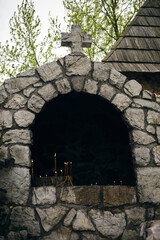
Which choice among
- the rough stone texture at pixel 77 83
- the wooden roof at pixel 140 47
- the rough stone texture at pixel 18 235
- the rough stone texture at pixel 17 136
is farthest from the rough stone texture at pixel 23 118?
the wooden roof at pixel 140 47

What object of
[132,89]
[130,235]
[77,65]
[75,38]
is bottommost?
[130,235]

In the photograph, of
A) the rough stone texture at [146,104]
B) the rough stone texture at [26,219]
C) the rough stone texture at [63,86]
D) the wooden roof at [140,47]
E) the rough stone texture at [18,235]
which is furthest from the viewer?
the wooden roof at [140,47]

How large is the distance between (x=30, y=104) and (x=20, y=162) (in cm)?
82

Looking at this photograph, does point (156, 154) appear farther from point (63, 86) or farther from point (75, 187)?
point (63, 86)

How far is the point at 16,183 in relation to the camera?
3465mm

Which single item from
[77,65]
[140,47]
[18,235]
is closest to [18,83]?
[77,65]

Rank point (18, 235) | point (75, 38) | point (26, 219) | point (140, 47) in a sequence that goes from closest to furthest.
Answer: point (18, 235), point (26, 219), point (75, 38), point (140, 47)

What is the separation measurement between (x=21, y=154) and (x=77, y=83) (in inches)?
51.9

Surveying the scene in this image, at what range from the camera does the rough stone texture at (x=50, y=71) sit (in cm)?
388

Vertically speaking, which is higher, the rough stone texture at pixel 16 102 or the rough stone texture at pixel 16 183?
the rough stone texture at pixel 16 102

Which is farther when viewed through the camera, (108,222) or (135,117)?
(135,117)

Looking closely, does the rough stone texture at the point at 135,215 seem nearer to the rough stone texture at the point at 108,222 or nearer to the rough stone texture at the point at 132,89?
the rough stone texture at the point at 108,222

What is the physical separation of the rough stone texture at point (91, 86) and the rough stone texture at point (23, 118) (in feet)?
2.93

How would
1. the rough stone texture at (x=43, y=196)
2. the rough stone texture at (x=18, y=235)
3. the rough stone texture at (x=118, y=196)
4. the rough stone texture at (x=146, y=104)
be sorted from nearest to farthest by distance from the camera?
1. the rough stone texture at (x=18, y=235)
2. the rough stone texture at (x=43, y=196)
3. the rough stone texture at (x=118, y=196)
4. the rough stone texture at (x=146, y=104)
